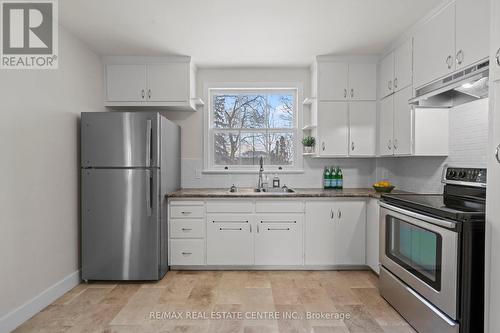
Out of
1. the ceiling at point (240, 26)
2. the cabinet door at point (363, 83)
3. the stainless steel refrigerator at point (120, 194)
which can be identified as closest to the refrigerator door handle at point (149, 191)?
the stainless steel refrigerator at point (120, 194)

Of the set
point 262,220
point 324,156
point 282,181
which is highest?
point 324,156

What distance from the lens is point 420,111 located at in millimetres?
2912

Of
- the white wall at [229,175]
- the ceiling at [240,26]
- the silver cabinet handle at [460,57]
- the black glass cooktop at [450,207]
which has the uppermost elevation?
the ceiling at [240,26]

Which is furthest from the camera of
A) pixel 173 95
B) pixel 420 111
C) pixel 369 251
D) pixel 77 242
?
pixel 173 95

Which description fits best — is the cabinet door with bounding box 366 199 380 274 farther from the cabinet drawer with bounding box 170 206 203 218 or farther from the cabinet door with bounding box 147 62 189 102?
the cabinet door with bounding box 147 62 189 102

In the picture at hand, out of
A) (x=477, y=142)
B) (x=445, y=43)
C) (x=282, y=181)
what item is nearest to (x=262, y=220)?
(x=282, y=181)

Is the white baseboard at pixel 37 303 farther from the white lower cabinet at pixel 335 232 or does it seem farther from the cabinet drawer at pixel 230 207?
the white lower cabinet at pixel 335 232

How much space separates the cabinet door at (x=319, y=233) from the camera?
3.49m

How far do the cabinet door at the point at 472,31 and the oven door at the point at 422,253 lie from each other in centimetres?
114

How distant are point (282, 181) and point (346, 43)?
180cm

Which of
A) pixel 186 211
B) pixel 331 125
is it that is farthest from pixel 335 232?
pixel 186 211

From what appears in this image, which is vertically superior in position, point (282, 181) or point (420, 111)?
point (420, 111)

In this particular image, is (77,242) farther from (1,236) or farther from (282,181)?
(282,181)

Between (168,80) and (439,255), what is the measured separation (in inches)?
124
